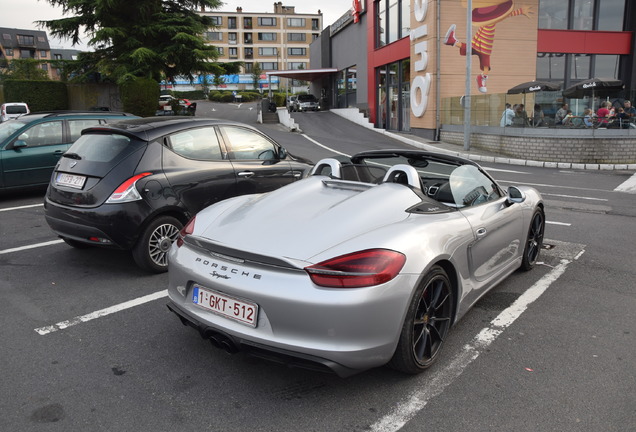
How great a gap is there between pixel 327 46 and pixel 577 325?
140 feet

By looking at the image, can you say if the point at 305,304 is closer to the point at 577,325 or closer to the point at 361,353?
the point at 361,353

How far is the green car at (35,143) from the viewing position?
870 centimetres

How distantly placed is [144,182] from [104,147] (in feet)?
2.27

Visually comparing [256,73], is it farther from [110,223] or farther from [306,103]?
[110,223]

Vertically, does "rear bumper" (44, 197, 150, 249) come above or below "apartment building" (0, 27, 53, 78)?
below

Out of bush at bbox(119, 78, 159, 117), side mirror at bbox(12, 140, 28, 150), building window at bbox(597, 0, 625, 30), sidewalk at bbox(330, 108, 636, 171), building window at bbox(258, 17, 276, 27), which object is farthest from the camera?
building window at bbox(258, 17, 276, 27)

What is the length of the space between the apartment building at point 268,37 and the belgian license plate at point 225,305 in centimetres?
8984

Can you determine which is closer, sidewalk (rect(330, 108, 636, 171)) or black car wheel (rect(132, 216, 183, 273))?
Answer: black car wheel (rect(132, 216, 183, 273))

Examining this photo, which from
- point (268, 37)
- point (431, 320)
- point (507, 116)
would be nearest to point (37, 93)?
point (507, 116)

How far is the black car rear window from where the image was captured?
5.09 metres

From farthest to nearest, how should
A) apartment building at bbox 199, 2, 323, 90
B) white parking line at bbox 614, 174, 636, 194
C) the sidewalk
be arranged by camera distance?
apartment building at bbox 199, 2, 323, 90
the sidewalk
white parking line at bbox 614, 174, 636, 194

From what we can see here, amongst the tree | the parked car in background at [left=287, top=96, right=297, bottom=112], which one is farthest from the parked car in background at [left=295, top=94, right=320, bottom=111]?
the tree

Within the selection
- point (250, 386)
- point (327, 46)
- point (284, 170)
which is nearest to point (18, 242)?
point (284, 170)

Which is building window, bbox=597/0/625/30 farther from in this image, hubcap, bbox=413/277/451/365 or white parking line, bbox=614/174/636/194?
hubcap, bbox=413/277/451/365
